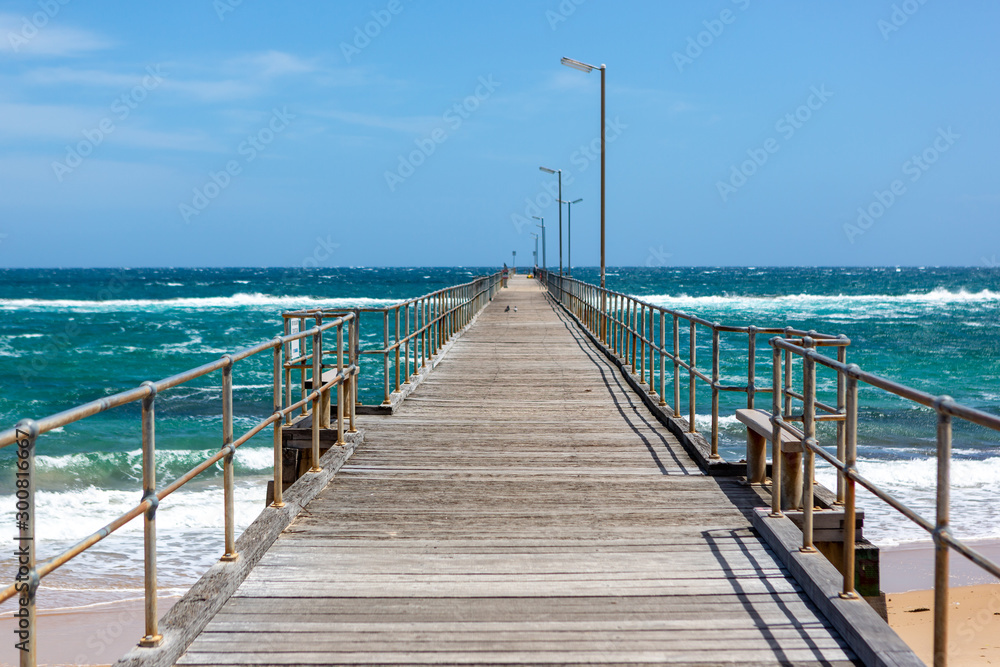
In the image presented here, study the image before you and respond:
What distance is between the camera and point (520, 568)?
4668mm

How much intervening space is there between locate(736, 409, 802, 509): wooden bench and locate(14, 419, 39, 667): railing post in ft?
12.3

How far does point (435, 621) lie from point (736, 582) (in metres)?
1.53

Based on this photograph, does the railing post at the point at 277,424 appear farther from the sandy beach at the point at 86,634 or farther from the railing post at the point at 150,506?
the sandy beach at the point at 86,634

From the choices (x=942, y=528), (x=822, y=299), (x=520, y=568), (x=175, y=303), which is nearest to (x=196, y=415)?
(x=520, y=568)

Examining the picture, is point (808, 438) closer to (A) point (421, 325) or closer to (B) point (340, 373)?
(B) point (340, 373)

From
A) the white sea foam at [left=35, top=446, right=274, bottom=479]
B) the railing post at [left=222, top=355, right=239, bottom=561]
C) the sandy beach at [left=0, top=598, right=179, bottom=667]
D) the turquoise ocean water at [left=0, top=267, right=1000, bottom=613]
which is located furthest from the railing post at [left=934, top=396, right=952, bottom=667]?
the white sea foam at [left=35, top=446, right=274, bottom=479]

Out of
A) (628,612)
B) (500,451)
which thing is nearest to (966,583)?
(500,451)

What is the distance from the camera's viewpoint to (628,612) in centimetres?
406

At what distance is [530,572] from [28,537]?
2.61 metres

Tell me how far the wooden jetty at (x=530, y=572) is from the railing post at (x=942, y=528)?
0.34 metres

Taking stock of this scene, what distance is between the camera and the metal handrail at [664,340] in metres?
6.19

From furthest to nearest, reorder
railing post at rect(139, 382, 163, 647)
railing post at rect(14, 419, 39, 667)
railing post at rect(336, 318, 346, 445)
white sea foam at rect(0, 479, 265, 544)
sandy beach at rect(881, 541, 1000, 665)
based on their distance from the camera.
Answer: white sea foam at rect(0, 479, 265, 544) < sandy beach at rect(881, 541, 1000, 665) < railing post at rect(336, 318, 346, 445) < railing post at rect(139, 382, 163, 647) < railing post at rect(14, 419, 39, 667)

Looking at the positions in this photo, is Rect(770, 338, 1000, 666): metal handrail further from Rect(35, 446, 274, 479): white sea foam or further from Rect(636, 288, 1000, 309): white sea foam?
Rect(636, 288, 1000, 309): white sea foam

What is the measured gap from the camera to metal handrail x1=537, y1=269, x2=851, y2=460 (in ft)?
20.3
